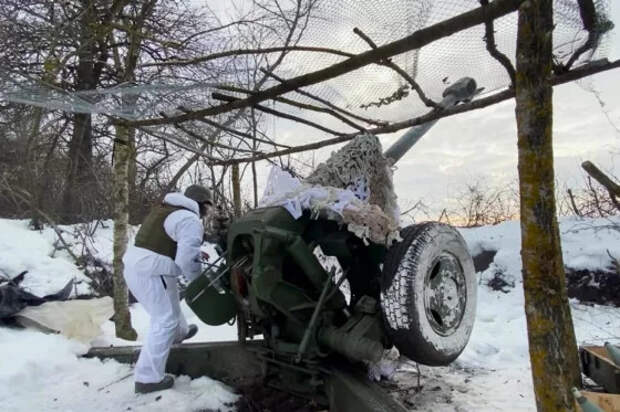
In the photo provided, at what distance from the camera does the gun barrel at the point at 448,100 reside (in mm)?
3613

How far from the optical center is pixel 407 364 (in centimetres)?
419

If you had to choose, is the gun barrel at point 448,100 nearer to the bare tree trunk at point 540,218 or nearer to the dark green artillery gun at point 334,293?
the dark green artillery gun at point 334,293

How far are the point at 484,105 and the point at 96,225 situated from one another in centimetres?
786

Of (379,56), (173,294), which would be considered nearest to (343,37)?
(379,56)

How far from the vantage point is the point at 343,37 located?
3494mm

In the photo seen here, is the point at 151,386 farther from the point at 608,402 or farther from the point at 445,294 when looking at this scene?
the point at 608,402

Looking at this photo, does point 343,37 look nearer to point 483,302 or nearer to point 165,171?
point 483,302

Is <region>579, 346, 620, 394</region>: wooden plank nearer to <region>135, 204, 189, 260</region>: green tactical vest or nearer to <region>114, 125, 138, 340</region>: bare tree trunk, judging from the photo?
<region>135, 204, 189, 260</region>: green tactical vest

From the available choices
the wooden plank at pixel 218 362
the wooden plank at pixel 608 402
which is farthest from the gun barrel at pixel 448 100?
the wooden plank at pixel 608 402

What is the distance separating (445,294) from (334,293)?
2.07 ft

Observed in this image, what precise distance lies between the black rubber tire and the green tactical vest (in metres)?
2.07

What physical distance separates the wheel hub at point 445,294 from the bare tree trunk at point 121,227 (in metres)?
4.13

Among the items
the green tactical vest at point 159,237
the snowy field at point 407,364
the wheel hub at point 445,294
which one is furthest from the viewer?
the green tactical vest at point 159,237

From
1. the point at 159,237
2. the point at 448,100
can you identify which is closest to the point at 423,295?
the point at 448,100
